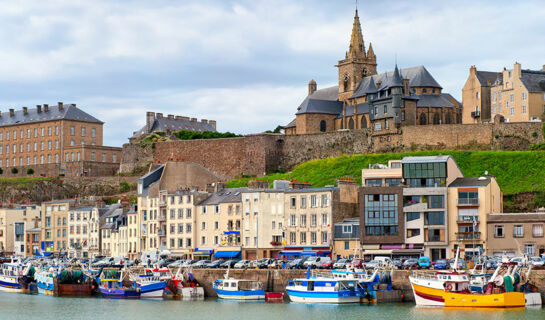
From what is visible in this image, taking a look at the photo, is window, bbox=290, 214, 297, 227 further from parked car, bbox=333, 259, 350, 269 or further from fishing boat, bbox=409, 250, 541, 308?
fishing boat, bbox=409, 250, 541, 308

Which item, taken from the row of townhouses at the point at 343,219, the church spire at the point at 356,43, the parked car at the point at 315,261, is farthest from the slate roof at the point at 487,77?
the parked car at the point at 315,261

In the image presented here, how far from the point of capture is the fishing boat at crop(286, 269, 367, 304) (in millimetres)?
62281

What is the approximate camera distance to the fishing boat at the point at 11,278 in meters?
80.9

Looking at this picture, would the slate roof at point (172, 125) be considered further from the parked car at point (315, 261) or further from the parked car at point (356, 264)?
the parked car at point (356, 264)

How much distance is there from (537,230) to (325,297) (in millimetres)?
19344

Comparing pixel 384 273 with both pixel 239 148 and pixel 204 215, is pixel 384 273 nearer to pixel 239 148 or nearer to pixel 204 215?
pixel 204 215

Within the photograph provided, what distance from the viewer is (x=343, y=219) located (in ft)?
258

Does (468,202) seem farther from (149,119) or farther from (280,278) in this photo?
(149,119)

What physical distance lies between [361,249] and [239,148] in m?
48.7

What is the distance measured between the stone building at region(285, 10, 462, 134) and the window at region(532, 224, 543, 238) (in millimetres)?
39208

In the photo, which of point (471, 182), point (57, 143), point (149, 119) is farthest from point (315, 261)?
point (149, 119)

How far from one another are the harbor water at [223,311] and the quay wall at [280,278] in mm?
1210

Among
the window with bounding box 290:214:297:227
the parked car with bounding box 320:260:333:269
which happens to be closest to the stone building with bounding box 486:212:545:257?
the parked car with bounding box 320:260:333:269

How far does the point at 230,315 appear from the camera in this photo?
194 ft
